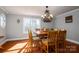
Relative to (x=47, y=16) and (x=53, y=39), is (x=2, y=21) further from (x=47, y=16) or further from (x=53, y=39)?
(x=53, y=39)

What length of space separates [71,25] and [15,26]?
117 centimetres

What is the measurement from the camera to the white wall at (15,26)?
1687mm

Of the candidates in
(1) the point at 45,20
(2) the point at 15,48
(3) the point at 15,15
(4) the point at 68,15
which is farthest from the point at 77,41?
(3) the point at 15,15

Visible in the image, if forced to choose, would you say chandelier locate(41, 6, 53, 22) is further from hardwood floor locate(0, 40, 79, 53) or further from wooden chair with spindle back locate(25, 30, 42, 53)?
hardwood floor locate(0, 40, 79, 53)

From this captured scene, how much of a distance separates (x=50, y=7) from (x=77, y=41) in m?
0.82

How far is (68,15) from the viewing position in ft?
5.64

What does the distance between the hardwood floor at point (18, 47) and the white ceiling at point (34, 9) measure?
0.59 meters

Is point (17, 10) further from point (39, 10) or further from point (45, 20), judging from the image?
point (45, 20)

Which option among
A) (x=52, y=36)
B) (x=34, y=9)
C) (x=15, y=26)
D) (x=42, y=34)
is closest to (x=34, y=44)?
(x=42, y=34)

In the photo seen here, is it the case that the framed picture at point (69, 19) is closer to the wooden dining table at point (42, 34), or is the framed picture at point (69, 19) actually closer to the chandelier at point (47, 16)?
the chandelier at point (47, 16)
